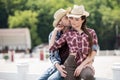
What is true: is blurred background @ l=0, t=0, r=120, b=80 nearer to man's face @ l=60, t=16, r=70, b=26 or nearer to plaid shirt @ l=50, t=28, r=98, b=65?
man's face @ l=60, t=16, r=70, b=26

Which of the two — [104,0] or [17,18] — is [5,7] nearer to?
[17,18]

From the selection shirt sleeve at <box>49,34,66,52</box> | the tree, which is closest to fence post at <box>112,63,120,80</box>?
shirt sleeve at <box>49,34,66,52</box>

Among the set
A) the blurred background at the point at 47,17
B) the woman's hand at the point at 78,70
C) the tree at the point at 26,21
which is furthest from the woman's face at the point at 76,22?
the tree at the point at 26,21

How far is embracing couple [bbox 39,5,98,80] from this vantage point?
516 centimetres

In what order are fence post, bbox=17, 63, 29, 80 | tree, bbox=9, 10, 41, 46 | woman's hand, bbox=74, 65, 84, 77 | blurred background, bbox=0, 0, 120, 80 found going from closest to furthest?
woman's hand, bbox=74, 65, 84, 77 < fence post, bbox=17, 63, 29, 80 < blurred background, bbox=0, 0, 120, 80 < tree, bbox=9, 10, 41, 46

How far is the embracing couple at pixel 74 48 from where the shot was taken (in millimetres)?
5160

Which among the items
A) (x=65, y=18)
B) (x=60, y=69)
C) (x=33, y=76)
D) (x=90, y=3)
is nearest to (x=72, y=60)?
(x=60, y=69)

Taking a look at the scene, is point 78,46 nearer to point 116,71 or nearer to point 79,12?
point 79,12

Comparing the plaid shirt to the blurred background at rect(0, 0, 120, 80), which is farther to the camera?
the blurred background at rect(0, 0, 120, 80)

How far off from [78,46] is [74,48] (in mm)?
56

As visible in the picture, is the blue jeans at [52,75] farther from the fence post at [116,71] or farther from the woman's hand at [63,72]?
the fence post at [116,71]

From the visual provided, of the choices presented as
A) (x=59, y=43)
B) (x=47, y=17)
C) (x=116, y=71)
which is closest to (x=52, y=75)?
(x=59, y=43)

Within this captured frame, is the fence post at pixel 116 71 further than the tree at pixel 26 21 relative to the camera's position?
No

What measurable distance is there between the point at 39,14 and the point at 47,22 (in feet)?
7.42
